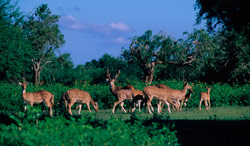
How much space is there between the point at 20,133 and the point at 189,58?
118 feet

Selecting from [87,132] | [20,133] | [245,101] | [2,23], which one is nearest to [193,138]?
[87,132]

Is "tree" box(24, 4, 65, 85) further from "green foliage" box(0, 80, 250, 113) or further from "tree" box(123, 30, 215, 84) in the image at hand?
"green foliage" box(0, 80, 250, 113)

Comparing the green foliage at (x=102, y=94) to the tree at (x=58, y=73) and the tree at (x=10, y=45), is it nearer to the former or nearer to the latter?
the tree at (x=10, y=45)

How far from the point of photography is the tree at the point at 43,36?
4891 centimetres

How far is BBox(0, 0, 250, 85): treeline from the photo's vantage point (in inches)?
1070

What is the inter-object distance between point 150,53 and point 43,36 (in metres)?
15.7

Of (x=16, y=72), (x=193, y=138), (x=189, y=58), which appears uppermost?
(x=189, y=58)

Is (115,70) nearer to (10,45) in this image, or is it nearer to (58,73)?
(58,73)

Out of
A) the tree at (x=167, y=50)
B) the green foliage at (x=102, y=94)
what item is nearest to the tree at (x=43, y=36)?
the tree at (x=167, y=50)

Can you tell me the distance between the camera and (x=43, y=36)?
49.1 metres

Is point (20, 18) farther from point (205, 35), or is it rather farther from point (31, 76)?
point (31, 76)

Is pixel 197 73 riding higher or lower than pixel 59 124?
higher

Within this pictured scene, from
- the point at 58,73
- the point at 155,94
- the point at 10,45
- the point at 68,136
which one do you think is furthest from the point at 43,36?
the point at 68,136

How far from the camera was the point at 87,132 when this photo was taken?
289 inches
